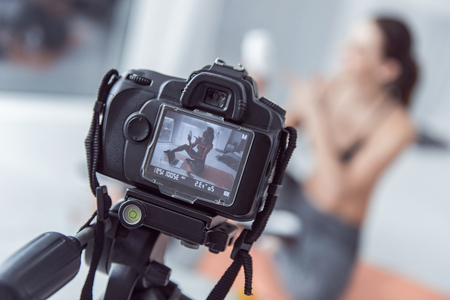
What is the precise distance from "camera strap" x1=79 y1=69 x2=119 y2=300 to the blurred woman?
1.05m

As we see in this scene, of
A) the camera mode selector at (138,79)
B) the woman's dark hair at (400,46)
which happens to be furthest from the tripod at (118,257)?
the woman's dark hair at (400,46)

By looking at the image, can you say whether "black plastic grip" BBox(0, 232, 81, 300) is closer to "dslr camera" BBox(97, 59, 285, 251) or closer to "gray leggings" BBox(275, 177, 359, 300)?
"dslr camera" BBox(97, 59, 285, 251)

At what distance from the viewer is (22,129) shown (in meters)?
1.62

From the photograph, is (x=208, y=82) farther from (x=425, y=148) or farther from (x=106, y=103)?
(x=425, y=148)

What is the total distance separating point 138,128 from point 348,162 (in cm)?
125

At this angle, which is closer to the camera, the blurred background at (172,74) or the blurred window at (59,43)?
the blurred background at (172,74)

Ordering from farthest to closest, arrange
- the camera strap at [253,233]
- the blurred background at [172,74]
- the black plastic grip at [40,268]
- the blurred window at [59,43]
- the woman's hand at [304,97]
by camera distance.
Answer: the blurred window at [59,43] < the woman's hand at [304,97] < the blurred background at [172,74] < the camera strap at [253,233] < the black plastic grip at [40,268]

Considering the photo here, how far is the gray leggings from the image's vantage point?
1.51 m

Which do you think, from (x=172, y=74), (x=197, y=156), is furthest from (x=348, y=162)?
(x=197, y=156)

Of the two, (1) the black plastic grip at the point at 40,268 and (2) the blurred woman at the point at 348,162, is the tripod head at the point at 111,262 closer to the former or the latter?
(1) the black plastic grip at the point at 40,268

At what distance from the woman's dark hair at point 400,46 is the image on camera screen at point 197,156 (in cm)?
123

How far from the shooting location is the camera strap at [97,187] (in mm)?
491

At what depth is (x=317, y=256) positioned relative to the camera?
1.52 meters

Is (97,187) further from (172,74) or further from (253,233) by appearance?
(172,74)
